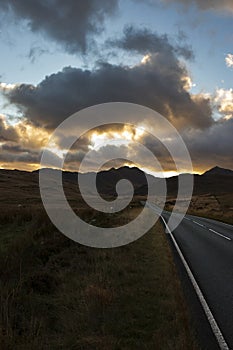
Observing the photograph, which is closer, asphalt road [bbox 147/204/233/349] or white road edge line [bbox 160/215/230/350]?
white road edge line [bbox 160/215/230/350]

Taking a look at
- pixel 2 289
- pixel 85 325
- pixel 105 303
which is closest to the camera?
pixel 85 325

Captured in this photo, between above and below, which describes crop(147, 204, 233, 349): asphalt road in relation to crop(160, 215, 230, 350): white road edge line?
above

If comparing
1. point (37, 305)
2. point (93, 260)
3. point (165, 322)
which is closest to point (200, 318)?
point (165, 322)

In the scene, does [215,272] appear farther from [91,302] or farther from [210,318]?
[91,302]

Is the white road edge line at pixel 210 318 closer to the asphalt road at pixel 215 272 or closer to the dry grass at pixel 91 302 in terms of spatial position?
the asphalt road at pixel 215 272

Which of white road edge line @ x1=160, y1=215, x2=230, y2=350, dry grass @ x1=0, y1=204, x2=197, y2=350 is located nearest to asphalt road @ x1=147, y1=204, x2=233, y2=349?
white road edge line @ x1=160, y1=215, x2=230, y2=350

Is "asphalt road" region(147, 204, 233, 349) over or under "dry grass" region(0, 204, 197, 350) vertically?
over

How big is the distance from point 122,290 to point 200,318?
7.21 feet

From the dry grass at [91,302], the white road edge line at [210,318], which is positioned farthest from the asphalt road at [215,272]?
the dry grass at [91,302]

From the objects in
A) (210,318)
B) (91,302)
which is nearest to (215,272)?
(210,318)

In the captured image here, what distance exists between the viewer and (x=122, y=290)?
8594 mm

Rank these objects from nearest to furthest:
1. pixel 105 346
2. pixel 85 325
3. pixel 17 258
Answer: pixel 105 346 → pixel 85 325 → pixel 17 258

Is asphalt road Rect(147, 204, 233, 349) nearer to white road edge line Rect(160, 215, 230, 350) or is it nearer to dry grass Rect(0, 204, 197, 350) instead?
white road edge line Rect(160, 215, 230, 350)

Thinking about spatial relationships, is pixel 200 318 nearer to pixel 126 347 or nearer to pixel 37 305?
pixel 126 347
